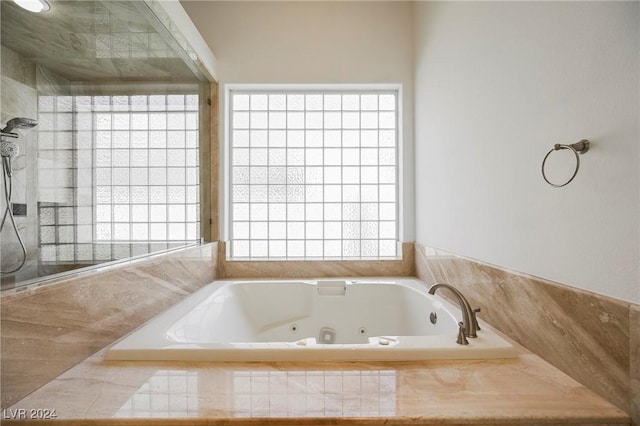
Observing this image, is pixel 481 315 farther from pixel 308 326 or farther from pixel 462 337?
pixel 308 326

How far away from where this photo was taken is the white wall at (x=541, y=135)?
2.23 feet

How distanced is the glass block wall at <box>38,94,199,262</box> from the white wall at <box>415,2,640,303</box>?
5.36 feet

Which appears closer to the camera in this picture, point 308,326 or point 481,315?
point 481,315

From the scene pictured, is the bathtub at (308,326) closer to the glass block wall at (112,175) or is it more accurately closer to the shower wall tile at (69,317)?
the shower wall tile at (69,317)

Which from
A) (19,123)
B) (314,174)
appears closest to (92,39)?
(19,123)

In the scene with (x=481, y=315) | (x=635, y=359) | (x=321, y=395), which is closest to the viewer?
(x=635, y=359)

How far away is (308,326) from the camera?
74.0 inches

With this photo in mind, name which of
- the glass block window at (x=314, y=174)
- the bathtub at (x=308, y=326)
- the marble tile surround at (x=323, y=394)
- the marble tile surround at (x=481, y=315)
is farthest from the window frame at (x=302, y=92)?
the marble tile surround at (x=323, y=394)

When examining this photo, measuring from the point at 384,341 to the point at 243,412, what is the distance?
0.51m

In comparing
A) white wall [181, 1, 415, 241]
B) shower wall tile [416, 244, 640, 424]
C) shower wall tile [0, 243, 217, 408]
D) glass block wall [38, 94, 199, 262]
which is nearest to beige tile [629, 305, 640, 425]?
shower wall tile [416, 244, 640, 424]

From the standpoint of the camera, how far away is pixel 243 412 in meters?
0.67

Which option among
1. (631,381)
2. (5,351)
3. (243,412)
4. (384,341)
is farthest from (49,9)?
(631,381)

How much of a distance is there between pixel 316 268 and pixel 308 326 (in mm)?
446

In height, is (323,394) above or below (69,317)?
below
